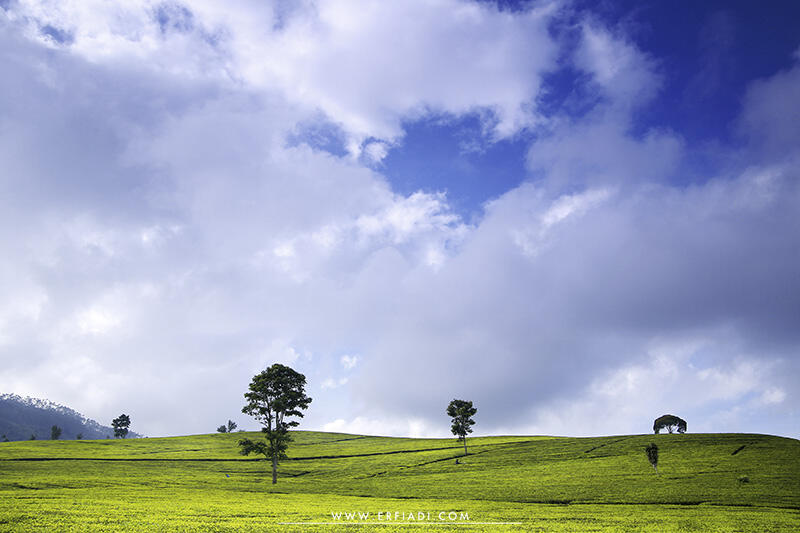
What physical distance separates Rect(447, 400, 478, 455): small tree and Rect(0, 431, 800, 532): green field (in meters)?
5.20

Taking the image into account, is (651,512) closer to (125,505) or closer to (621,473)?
(621,473)

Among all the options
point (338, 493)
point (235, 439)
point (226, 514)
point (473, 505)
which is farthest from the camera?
point (235, 439)

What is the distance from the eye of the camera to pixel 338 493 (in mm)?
63594

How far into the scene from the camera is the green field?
37000mm

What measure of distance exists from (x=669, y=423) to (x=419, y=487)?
11669cm

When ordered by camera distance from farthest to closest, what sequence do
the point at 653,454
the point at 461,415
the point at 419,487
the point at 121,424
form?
the point at 121,424, the point at 461,415, the point at 653,454, the point at 419,487

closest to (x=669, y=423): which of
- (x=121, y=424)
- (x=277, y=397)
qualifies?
→ (x=277, y=397)

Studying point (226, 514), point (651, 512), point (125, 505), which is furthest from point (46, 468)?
point (651, 512)

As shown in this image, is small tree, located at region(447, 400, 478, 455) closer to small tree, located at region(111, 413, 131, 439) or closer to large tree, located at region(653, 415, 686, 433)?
large tree, located at region(653, 415, 686, 433)

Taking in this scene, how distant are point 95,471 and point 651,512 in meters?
88.3

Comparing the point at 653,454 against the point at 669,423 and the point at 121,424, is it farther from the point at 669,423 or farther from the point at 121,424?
the point at 121,424

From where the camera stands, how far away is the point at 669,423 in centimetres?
14788

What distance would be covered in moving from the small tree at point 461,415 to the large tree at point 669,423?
74.3 meters

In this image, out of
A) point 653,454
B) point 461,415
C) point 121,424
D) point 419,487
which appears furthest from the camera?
point 121,424
